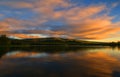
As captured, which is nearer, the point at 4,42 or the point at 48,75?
the point at 48,75

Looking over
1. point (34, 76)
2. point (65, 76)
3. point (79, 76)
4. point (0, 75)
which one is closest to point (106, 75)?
point (79, 76)

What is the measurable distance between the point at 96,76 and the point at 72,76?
2918 millimetres

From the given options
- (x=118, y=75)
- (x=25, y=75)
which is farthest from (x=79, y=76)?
(x=25, y=75)

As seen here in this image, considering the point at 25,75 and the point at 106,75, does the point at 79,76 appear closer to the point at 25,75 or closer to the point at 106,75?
the point at 106,75

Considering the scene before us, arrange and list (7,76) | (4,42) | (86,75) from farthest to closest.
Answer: (4,42) < (86,75) < (7,76)

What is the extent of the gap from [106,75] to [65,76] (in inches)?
205

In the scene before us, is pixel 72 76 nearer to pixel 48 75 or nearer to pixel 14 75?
pixel 48 75

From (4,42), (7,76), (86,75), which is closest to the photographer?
(7,76)

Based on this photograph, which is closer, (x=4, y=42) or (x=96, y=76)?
(x=96, y=76)

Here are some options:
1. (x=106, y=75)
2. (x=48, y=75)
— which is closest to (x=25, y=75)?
(x=48, y=75)

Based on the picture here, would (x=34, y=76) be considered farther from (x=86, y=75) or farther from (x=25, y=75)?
(x=86, y=75)

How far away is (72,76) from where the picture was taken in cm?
2159

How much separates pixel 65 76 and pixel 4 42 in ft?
428

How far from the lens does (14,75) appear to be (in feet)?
71.2
